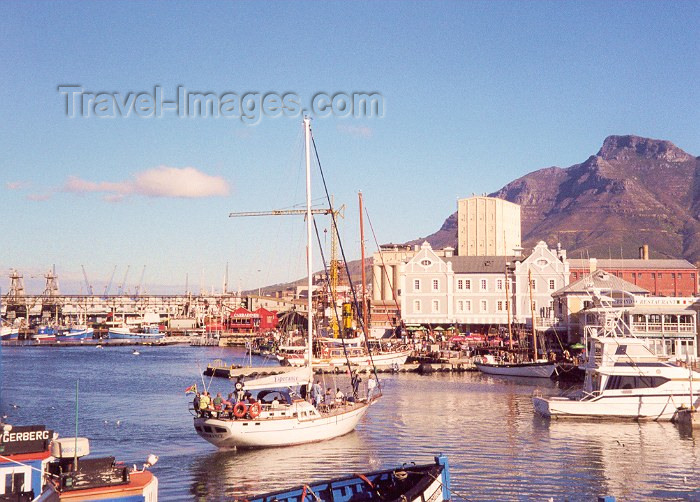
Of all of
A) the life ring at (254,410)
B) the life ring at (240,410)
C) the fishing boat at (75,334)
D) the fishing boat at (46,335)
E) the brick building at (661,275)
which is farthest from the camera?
the fishing boat at (46,335)

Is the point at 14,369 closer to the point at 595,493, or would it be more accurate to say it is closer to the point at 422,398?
the point at 422,398

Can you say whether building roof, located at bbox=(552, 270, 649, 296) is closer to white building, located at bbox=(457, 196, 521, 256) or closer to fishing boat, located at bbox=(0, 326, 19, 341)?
white building, located at bbox=(457, 196, 521, 256)

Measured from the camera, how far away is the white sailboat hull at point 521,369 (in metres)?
68.4

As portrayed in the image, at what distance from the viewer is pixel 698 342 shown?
220ft

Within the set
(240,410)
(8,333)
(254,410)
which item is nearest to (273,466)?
(254,410)

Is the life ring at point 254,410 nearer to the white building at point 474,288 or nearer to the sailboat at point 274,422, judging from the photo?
the sailboat at point 274,422

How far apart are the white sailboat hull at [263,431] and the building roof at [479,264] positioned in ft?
216

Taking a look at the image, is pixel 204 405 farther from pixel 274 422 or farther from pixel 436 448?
pixel 436 448

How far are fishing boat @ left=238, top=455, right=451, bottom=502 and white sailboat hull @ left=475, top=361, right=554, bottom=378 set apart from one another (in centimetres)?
4601

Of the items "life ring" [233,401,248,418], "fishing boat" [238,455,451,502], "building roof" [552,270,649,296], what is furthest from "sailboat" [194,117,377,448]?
"building roof" [552,270,649,296]

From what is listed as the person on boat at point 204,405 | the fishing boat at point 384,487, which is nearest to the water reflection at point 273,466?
the person on boat at point 204,405

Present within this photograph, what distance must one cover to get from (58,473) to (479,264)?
288 feet

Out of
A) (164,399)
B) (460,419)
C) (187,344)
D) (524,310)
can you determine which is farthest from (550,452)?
(187,344)

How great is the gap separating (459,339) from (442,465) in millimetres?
70689
